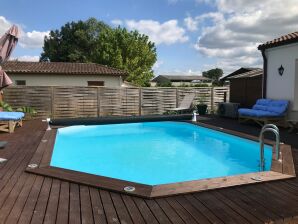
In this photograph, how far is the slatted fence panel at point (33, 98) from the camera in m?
12.7

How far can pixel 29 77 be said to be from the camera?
57.5ft

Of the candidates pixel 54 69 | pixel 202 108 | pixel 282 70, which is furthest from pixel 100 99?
pixel 282 70

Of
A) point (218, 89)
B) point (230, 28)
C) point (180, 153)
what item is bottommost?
point (180, 153)

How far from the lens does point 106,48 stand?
2964 centimetres

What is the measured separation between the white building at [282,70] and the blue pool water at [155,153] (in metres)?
2.76

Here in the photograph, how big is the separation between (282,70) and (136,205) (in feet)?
27.5

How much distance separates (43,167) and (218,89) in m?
12.1

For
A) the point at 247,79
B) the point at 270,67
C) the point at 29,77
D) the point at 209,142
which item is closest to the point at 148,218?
the point at 209,142

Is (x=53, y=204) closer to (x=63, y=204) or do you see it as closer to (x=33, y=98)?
(x=63, y=204)

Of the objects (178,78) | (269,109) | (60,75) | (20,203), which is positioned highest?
(178,78)

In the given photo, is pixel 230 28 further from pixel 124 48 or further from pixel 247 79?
pixel 124 48

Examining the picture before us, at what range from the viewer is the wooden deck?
9.68 feet

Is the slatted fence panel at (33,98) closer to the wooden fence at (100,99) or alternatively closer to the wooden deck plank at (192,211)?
the wooden fence at (100,99)

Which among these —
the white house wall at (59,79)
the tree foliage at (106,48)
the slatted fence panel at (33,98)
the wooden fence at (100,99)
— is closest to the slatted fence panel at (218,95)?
the wooden fence at (100,99)
